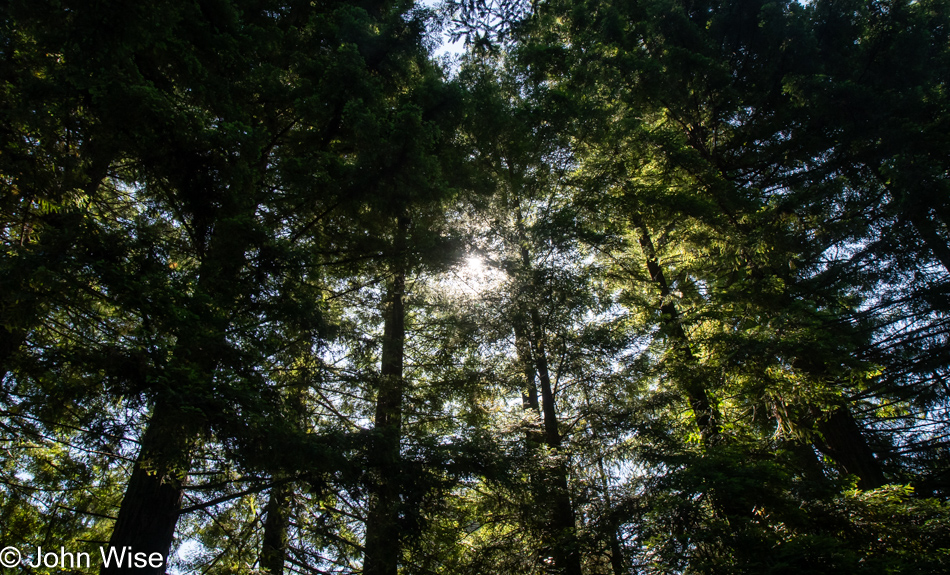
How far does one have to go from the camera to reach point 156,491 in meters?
4.75

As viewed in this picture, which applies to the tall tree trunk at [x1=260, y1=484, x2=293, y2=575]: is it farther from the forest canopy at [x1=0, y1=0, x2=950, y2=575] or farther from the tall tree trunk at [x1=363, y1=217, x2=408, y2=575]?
the tall tree trunk at [x1=363, y1=217, x2=408, y2=575]

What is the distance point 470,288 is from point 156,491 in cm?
504

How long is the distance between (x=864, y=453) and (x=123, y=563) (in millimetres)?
9243

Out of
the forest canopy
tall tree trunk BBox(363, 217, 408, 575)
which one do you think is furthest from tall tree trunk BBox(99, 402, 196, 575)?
tall tree trunk BBox(363, 217, 408, 575)

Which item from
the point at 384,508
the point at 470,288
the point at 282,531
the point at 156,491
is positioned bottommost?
the point at 384,508

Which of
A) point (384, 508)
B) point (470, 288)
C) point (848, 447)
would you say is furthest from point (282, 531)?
point (848, 447)

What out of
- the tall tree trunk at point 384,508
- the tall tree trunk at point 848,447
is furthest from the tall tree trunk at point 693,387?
the tall tree trunk at point 384,508

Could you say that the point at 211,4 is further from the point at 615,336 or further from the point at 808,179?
the point at 808,179

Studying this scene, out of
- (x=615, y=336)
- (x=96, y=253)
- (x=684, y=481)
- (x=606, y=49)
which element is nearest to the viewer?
(x=96, y=253)

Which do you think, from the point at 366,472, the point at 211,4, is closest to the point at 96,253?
the point at 366,472

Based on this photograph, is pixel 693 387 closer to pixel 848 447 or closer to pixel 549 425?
Answer: pixel 848 447

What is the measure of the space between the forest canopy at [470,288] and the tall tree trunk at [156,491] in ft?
0.11

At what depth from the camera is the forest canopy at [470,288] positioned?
4352 mm

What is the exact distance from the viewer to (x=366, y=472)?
5.12 m
